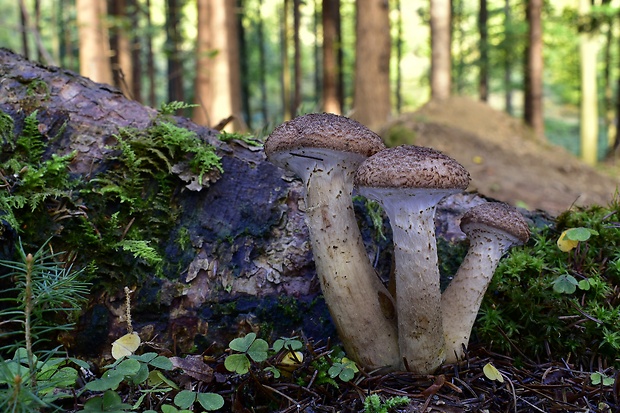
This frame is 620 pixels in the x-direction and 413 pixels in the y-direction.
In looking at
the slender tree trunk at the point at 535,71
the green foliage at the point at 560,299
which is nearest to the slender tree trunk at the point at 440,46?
the slender tree trunk at the point at 535,71

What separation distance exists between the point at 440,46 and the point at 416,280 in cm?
1130

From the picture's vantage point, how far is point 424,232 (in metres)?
1.78

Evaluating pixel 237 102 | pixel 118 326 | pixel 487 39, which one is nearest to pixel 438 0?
pixel 237 102

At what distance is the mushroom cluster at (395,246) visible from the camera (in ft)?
5.60

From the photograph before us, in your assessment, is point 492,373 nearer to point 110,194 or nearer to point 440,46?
point 110,194

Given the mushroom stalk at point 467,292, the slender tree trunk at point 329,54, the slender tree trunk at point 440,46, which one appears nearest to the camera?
the mushroom stalk at point 467,292

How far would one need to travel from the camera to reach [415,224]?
1756 millimetres

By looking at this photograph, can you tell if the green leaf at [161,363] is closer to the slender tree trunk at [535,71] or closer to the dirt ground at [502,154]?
the dirt ground at [502,154]

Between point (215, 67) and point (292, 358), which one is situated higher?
point (215, 67)

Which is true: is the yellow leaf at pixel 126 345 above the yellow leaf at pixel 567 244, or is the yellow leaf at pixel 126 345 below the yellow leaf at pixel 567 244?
below

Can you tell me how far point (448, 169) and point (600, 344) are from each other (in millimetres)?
1094

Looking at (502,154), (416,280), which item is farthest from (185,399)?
(502,154)

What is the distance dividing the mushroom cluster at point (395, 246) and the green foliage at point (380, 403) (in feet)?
0.79

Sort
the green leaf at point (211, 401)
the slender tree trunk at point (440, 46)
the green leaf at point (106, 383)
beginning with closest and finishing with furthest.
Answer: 1. the green leaf at point (106, 383)
2. the green leaf at point (211, 401)
3. the slender tree trunk at point (440, 46)
